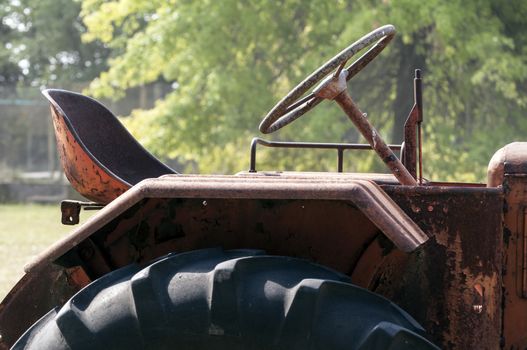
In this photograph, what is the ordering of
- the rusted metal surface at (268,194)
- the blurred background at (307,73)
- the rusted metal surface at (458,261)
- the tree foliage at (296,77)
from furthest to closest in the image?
the tree foliage at (296,77) < the blurred background at (307,73) < the rusted metal surface at (458,261) < the rusted metal surface at (268,194)

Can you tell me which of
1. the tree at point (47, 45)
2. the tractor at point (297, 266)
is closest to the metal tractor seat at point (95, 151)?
the tractor at point (297, 266)

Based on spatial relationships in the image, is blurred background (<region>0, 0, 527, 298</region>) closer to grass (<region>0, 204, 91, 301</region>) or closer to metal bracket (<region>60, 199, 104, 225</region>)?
grass (<region>0, 204, 91, 301</region>)

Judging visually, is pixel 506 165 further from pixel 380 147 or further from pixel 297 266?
pixel 297 266

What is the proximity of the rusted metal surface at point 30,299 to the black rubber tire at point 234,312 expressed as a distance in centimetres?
76

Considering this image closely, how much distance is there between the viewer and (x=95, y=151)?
4.12m

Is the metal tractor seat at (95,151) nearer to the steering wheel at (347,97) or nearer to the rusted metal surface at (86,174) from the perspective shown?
the rusted metal surface at (86,174)

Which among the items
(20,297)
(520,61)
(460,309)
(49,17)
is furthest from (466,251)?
(49,17)

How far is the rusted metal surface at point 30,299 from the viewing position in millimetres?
3432

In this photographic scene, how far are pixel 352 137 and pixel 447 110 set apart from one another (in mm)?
2064

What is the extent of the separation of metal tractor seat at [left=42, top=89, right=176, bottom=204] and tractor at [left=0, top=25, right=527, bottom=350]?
0.42 metres

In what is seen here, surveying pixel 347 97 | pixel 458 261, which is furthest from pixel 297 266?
pixel 347 97

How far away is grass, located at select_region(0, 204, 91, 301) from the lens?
419 inches

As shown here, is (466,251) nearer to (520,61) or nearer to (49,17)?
(520,61)

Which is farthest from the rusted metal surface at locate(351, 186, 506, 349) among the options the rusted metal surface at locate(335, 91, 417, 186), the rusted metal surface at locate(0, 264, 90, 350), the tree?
the tree
